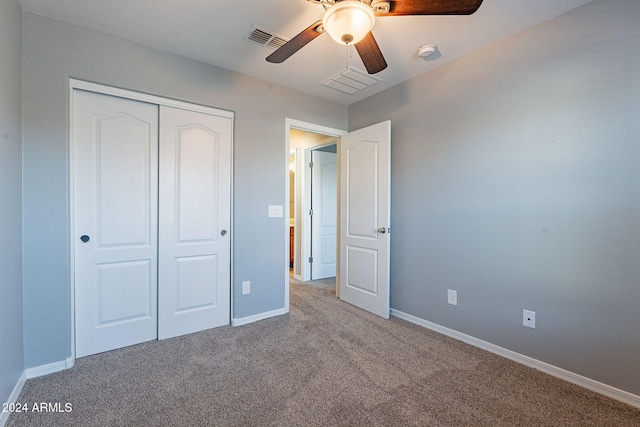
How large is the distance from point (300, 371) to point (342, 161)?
94.3 inches

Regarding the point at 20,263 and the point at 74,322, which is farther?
the point at 74,322

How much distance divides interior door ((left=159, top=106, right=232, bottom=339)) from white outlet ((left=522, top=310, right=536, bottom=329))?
2556mm

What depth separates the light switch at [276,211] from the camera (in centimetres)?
299

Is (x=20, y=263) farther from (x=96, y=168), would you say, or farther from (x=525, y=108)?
(x=525, y=108)

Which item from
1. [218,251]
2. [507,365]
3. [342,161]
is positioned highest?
[342,161]

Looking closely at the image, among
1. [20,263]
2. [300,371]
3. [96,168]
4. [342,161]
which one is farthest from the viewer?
[342,161]

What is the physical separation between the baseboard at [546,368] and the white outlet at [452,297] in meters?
0.26

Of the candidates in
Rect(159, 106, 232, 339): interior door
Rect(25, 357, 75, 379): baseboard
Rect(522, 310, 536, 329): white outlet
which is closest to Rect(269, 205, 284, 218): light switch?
Rect(159, 106, 232, 339): interior door

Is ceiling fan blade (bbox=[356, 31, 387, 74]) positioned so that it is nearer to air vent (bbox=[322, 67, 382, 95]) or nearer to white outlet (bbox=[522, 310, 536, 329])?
air vent (bbox=[322, 67, 382, 95])

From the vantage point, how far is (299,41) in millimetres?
1605

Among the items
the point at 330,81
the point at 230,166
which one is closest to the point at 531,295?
the point at 330,81

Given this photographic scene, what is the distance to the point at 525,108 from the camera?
2102 mm

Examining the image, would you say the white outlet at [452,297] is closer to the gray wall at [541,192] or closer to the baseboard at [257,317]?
the gray wall at [541,192]

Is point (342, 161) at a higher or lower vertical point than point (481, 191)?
higher
